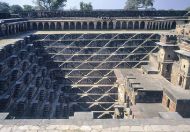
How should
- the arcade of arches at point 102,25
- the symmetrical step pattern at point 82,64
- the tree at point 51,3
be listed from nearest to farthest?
the symmetrical step pattern at point 82,64 → the arcade of arches at point 102,25 → the tree at point 51,3

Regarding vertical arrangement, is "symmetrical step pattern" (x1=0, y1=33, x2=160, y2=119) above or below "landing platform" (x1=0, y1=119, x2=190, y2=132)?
below

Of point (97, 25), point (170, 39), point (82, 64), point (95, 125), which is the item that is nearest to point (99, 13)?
point (97, 25)

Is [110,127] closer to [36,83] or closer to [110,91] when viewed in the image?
[36,83]

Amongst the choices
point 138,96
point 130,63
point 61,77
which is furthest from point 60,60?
point 138,96

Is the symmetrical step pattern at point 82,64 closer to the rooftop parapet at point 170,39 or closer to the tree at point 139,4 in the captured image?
the rooftop parapet at point 170,39

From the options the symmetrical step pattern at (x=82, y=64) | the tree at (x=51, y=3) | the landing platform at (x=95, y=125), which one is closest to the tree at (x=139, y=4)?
the tree at (x=51, y=3)

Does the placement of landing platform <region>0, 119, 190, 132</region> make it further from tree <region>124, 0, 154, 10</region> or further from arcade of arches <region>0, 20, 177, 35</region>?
tree <region>124, 0, 154, 10</region>

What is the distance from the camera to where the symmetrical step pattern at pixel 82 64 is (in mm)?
24833

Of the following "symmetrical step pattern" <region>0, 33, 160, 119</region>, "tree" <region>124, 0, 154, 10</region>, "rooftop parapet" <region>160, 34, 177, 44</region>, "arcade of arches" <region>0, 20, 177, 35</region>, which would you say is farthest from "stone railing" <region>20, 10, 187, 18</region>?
"tree" <region>124, 0, 154, 10</region>

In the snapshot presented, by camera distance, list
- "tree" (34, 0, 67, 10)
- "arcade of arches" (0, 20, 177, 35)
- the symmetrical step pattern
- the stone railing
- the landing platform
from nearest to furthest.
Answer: the landing platform, the symmetrical step pattern, "arcade of arches" (0, 20, 177, 35), the stone railing, "tree" (34, 0, 67, 10)

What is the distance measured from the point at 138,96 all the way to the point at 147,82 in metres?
2.70

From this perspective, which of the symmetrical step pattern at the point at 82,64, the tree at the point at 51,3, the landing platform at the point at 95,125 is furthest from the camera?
the tree at the point at 51,3

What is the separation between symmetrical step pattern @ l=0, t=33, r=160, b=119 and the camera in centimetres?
2483

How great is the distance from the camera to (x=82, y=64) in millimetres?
27766
